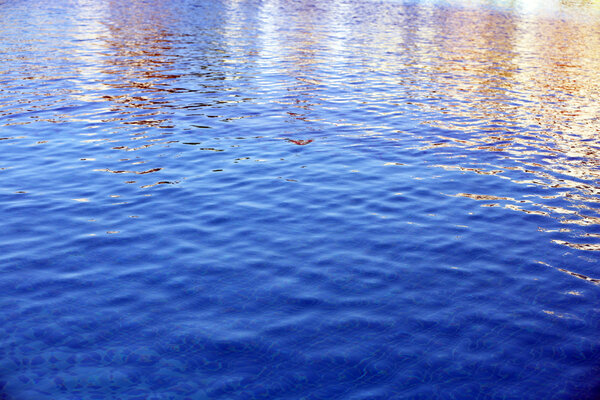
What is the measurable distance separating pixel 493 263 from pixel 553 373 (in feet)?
11.0

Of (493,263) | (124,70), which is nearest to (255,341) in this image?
(493,263)

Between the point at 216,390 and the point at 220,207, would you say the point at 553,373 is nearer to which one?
the point at 216,390

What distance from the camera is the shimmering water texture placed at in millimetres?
8539

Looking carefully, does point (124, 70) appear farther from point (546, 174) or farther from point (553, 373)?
point (553, 373)

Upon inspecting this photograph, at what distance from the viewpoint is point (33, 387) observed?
797 centimetres

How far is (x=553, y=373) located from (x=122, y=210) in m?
9.50

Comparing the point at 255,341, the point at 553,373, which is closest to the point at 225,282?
the point at 255,341

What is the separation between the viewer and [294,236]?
1257cm

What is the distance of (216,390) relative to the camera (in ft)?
26.3

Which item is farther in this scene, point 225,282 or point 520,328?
point 225,282

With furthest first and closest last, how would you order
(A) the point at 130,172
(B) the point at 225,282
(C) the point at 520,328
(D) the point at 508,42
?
1. (D) the point at 508,42
2. (A) the point at 130,172
3. (B) the point at 225,282
4. (C) the point at 520,328

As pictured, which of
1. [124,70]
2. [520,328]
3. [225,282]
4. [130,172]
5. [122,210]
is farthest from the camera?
[124,70]

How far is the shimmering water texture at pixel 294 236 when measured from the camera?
8.54 m

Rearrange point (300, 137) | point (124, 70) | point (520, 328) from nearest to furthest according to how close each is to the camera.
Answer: point (520, 328)
point (300, 137)
point (124, 70)
